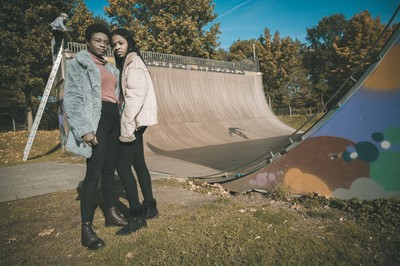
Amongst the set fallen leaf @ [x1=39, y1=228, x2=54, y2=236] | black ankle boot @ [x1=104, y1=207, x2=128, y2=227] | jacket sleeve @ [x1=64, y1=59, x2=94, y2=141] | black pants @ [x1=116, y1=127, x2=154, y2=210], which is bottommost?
fallen leaf @ [x1=39, y1=228, x2=54, y2=236]

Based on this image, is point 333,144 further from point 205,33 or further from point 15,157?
point 205,33

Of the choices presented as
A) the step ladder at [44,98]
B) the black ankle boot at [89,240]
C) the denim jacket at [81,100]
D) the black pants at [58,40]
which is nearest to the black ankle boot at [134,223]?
the black ankle boot at [89,240]

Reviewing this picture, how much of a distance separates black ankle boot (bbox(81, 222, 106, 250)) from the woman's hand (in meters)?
0.76

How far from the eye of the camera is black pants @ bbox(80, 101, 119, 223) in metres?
2.39

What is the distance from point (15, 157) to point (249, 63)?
1894 cm

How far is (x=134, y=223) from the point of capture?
2.57m

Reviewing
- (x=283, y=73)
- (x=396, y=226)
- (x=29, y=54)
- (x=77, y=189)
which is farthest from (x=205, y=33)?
(x=396, y=226)

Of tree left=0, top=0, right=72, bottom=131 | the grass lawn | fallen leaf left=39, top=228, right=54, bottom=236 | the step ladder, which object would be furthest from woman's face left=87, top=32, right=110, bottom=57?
tree left=0, top=0, right=72, bottom=131

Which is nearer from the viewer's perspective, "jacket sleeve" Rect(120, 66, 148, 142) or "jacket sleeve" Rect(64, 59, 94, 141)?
"jacket sleeve" Rect(64, 59, 94, 141)

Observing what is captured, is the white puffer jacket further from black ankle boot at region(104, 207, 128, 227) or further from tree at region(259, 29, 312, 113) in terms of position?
tree at region(259, 29, 312, 113)

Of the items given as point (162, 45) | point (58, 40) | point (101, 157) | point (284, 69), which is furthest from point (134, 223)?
point (284, 69)

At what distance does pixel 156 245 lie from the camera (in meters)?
2.29

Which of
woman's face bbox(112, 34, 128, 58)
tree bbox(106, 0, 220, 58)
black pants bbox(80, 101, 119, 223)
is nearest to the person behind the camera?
black pants bbox(80, 101, 119, 223)

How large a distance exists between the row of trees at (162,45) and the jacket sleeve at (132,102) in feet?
17.2
